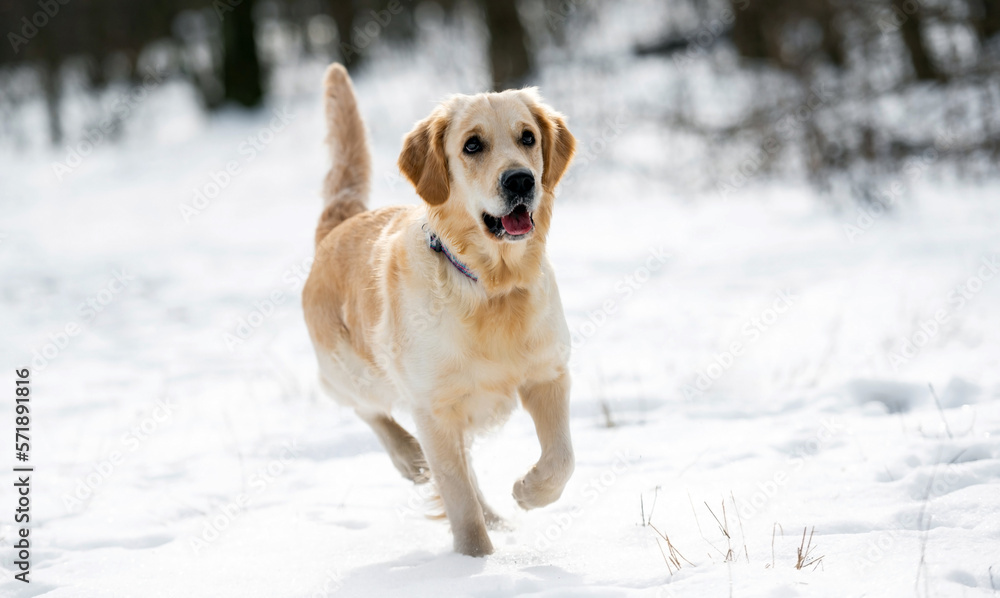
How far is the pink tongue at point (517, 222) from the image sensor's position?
3053 millimetres

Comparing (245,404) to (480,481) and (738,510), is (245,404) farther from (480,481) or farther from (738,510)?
(738,510)

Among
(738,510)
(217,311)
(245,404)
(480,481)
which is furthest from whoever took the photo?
(217,311)

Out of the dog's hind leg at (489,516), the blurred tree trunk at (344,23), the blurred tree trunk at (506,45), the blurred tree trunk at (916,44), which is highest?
the blurred tree trunk at (344,23)

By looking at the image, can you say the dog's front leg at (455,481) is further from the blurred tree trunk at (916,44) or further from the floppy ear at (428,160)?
the blurred tree trunk at (916,44)

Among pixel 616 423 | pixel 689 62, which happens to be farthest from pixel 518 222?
pixel 689 62

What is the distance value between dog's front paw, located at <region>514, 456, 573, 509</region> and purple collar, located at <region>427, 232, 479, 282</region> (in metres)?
0.74

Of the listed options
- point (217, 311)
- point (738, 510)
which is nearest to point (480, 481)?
point (738, 510)

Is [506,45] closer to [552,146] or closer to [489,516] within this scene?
[552,146]

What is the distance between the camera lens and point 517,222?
121 inches

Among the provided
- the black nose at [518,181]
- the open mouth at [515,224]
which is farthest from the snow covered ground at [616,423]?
the black nose at [518,181]

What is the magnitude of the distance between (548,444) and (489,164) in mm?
1078

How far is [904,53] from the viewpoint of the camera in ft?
32.8

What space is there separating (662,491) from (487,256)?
1.21m

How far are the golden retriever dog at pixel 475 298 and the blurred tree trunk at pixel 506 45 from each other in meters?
10.0
